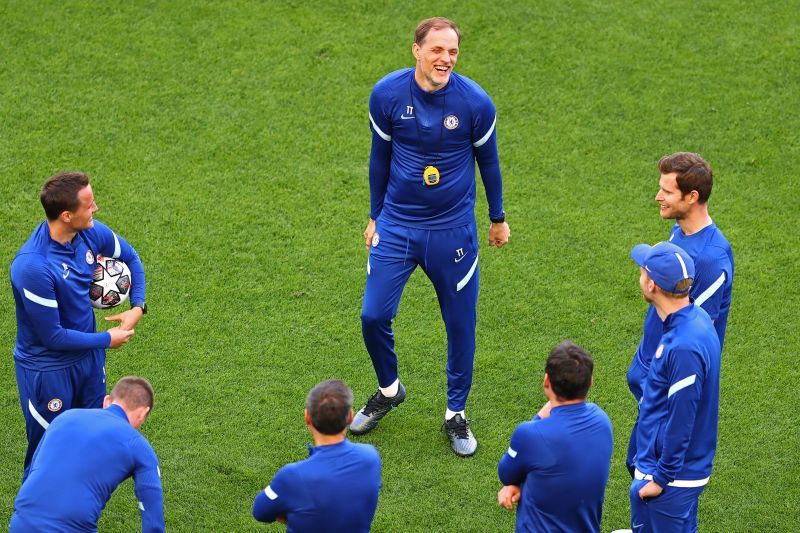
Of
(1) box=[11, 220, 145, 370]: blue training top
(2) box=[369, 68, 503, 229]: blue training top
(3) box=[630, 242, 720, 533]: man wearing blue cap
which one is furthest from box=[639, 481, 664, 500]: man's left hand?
(1) box=[11, 220, 145, 370]: blue training top

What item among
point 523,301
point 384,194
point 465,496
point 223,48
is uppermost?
point 223,48

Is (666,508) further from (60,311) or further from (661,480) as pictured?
(60,311)

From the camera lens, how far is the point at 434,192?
588cm

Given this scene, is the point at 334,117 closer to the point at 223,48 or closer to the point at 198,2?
the point at 223,48

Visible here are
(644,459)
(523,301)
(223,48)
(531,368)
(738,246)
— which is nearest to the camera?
(644,459)

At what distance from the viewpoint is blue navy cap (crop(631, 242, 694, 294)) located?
14.9 ft

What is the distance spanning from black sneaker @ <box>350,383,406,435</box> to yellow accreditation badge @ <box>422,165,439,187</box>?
4.44 feet

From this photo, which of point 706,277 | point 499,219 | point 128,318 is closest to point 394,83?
point 499,219

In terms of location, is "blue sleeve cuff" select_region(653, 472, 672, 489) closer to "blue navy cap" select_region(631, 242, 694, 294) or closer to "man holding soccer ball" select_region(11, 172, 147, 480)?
"blue navy cap" select_region(631, 242, 694, 294)

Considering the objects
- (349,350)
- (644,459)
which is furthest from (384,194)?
(644,459)

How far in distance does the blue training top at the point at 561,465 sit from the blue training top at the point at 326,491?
0.62 m

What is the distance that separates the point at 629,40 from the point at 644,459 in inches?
239

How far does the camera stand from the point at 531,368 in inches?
271

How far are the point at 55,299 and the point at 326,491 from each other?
1814mm
